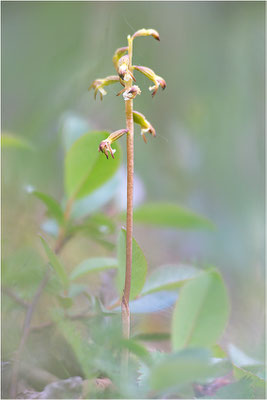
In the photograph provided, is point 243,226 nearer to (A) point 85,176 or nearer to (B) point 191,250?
(B) point 191,250

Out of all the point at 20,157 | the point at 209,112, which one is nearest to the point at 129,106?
the point at 20,157

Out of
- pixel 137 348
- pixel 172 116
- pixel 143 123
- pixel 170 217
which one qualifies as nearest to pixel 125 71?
pixel 143 123

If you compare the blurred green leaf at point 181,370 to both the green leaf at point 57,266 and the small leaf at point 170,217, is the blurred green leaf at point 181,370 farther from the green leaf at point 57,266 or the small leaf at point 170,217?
the small leaf at point 170,217


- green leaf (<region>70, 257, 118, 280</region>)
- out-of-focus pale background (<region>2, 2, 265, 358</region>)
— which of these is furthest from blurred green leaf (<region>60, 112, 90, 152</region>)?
green leaf (<region>70, 257, 118, 280</region>)

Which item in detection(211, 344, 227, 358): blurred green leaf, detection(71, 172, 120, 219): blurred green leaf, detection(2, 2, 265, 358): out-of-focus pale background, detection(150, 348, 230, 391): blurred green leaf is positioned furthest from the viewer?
detection(2, 2, 265, 358): out-of-focus pale background

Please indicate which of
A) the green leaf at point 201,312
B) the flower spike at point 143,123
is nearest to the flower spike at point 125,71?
the flower spike at point 143,123

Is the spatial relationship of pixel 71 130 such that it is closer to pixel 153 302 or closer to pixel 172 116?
pixel 153 302

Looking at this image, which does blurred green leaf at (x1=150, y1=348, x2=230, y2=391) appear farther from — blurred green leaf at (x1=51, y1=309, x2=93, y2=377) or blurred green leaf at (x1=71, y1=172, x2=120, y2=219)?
blurred green leaf at (x1=71, y1=172, x2=120, y2=219)
